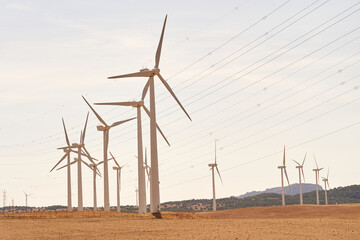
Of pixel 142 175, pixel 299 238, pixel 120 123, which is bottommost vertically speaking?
pixel 299 238

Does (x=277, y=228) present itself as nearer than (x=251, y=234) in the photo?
No

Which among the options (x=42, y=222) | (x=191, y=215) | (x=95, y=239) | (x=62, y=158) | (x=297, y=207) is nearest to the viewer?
(x=95, y=239)

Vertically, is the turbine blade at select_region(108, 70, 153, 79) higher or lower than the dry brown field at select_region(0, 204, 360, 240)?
higher

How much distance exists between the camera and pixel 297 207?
11162 cm

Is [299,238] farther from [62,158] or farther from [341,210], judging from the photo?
[62,158]

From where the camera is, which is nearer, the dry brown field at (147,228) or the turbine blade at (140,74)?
the dry brown field at (147,228)

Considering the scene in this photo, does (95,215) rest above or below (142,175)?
below

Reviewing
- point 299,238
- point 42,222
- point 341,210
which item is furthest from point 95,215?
point 341,210

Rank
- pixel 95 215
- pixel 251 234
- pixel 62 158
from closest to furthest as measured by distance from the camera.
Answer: pixel 251 234, pixel 95 215, pixel 62 158

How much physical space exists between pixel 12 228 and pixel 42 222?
5.22 m

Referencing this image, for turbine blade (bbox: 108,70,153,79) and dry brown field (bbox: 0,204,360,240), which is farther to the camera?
turbine blade (bbox: 108,70,153,79)

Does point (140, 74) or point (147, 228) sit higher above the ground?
point (140, 74)

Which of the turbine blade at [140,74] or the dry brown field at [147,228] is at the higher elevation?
the turbine blade at [140,74]

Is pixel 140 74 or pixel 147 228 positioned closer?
pixel 147 228
